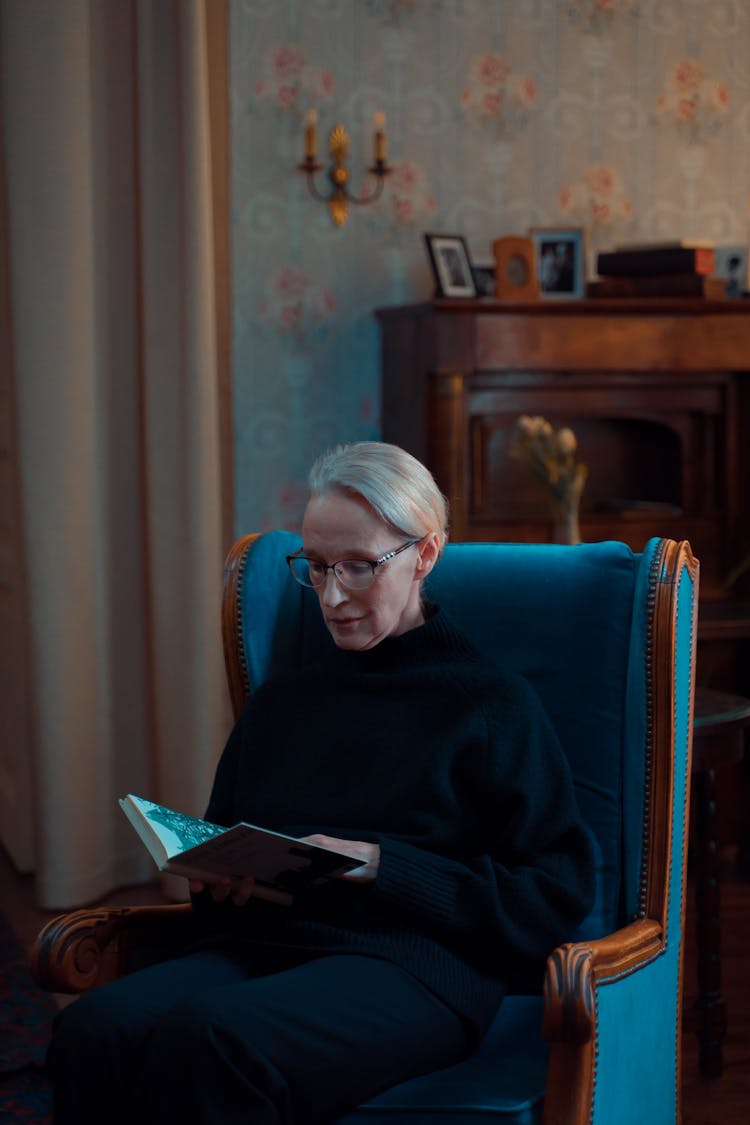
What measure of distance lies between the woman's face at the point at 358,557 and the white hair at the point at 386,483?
0.6 inches

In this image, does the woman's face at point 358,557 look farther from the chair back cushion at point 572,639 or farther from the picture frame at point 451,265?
the picture frame at point 451,265

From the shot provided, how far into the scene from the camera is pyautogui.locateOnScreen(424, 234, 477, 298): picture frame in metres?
3.59

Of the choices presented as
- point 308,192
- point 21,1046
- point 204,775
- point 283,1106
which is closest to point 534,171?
point 308,192

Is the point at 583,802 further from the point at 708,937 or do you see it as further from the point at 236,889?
the point at 708,937

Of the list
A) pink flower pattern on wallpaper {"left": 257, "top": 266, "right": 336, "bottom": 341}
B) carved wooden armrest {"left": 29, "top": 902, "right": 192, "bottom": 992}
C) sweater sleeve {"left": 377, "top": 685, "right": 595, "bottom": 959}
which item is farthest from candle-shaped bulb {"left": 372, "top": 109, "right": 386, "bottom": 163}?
carved wooden armrest {"left": 29, "top": 902, "right": 192, "bottom": 992}

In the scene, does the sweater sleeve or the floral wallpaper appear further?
the floral wallpaper

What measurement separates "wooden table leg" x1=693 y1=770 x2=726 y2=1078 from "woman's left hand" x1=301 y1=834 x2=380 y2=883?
44.5 inches

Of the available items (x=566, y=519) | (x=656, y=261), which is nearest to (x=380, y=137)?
(x=656, y=261)

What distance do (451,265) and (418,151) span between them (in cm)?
41

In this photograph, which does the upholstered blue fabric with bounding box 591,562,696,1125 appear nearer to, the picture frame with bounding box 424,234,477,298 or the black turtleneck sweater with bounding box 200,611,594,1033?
the black turtleneck sweater with bounding box 200,611,594,1033

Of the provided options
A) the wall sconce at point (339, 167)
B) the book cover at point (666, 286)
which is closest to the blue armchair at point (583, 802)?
the book cover at point (666, 286)

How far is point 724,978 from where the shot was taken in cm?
293

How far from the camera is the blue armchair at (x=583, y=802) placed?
1.50m

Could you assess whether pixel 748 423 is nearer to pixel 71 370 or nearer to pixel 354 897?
pixel 71 370
